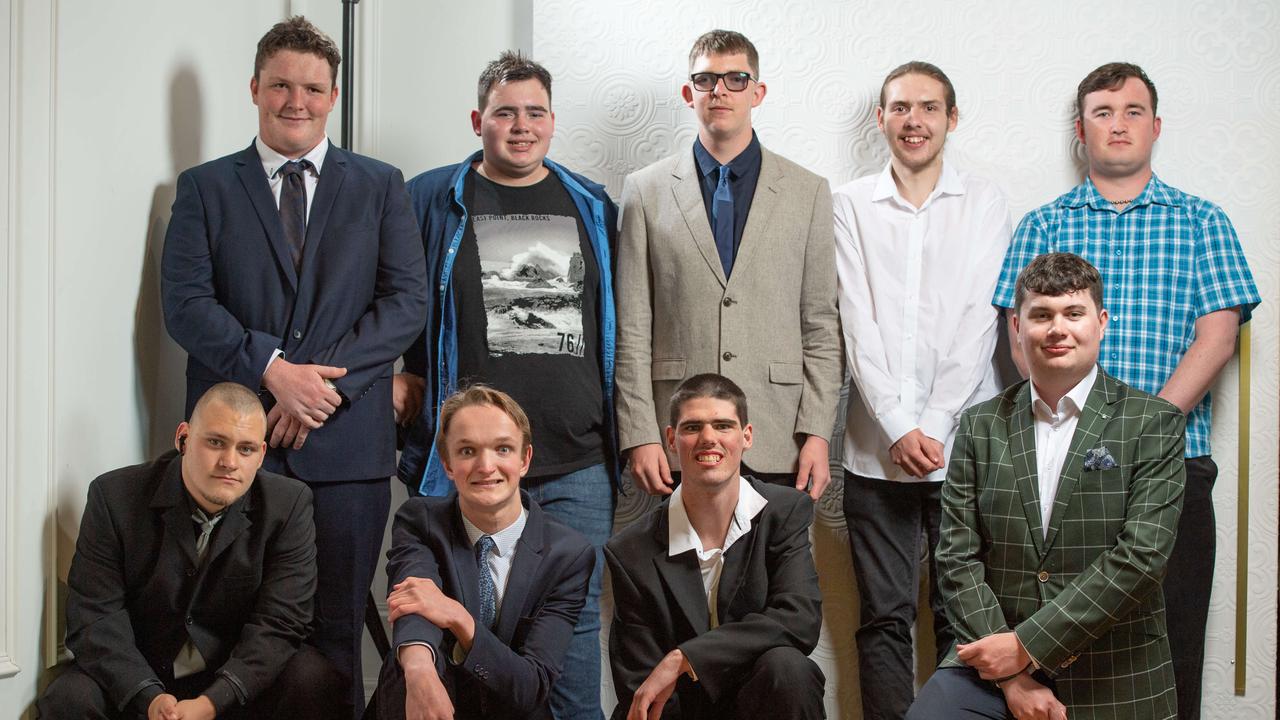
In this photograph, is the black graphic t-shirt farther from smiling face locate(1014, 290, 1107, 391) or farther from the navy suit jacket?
smiling face locate(1014, 290, 1107, 391)

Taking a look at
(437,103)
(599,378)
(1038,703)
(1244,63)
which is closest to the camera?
(1038,703)

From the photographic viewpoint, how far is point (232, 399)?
2.19 metres

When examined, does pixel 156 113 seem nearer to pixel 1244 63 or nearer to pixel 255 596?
pixel 255 596

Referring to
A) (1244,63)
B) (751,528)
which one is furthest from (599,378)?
(1244,63)

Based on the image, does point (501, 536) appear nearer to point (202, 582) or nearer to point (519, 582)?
point (519, 582)

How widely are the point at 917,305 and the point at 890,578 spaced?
66 cm

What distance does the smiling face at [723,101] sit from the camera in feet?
8.65

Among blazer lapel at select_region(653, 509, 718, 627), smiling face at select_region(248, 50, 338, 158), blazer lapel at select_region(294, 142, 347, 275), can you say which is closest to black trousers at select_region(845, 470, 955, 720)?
blazer lapel at select_region(653, 509, 718, 627)

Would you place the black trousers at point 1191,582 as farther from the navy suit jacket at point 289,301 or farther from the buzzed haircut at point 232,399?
the buzzed haircut at point 232,399

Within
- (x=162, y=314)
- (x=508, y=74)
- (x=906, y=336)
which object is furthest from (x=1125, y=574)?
(x=162, y=314)

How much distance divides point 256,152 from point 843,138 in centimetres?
153

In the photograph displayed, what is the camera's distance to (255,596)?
2.22 metres

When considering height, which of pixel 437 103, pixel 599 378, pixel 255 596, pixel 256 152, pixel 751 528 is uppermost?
pixel 437 103

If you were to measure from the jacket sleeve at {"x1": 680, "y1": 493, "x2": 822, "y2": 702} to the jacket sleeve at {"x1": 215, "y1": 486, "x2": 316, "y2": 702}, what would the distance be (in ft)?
2.56
